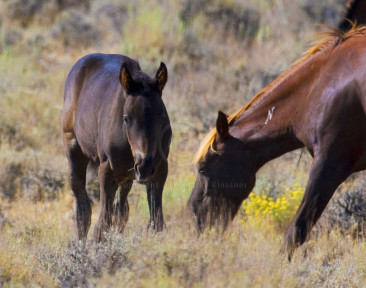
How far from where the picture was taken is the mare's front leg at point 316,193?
5.73 metres

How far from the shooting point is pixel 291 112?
6.22 metres

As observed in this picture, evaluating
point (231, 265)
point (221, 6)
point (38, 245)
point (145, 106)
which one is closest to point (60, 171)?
point (38, 245)

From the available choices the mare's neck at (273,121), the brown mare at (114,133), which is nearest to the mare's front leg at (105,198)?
the brown mare at (114,133)

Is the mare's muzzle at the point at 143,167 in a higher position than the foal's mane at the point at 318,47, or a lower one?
lower

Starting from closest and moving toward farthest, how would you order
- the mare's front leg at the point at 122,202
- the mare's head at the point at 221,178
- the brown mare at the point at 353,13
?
the brown mare at the point at 353,13
the mare's head at the point at 221,178
the mare's front leg at the point at 122,202

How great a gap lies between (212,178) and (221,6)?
29.1 feet

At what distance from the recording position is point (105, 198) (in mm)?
6293

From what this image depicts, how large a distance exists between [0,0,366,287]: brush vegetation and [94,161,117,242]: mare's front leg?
1.07 feet

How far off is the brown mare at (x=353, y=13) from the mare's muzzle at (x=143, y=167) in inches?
85.5

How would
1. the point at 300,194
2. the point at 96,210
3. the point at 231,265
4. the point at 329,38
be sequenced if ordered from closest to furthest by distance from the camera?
the point at 231,265 → the point at 329,38 → the point at 300,194 → the point at 96,210

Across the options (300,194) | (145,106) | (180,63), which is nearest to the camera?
(145,106)

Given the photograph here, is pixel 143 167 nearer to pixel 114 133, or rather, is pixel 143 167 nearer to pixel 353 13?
pixel 114 133

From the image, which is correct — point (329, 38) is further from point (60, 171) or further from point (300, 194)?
point (60, 171)

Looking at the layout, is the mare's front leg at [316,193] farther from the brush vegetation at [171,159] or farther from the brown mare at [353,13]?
the brown mare at [353,13]
